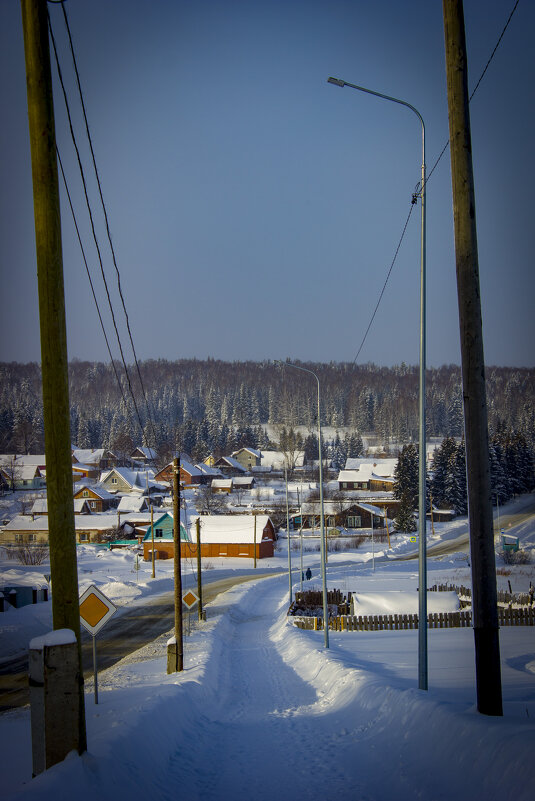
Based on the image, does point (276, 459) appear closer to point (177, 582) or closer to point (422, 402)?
point (177, 582)

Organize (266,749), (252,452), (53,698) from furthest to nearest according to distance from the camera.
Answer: (252,452) → (266,749) → (53,698)

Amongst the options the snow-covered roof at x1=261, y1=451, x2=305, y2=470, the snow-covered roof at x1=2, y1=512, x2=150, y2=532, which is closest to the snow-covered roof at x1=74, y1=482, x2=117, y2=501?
the snow-covered roof at x1=2, y1=512, x2=150, y2=532

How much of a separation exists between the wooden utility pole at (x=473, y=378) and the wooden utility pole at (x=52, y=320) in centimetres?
426

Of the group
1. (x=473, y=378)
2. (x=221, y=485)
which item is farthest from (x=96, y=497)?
(x=473, y=378)

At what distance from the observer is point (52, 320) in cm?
579

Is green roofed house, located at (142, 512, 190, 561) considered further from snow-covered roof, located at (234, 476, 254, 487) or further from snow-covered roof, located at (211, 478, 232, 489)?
snow-covered roof, located at (234, 476, 254, 487)

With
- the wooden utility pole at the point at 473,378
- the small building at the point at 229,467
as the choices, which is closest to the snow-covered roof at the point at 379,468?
the small building at the point at 229,467

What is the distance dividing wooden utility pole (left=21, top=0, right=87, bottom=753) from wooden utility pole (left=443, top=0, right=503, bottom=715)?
4255 millimetres

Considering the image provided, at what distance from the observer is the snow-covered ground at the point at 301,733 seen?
17.3 feet

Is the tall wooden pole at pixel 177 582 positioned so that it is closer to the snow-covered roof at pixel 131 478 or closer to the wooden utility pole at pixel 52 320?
the wooden utility pole at pixel 52 320

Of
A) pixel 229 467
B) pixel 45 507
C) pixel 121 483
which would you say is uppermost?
pixel 45 507

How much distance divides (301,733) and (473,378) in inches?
231

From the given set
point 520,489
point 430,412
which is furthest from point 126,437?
point 520,489

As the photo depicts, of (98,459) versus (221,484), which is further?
(98,459)
